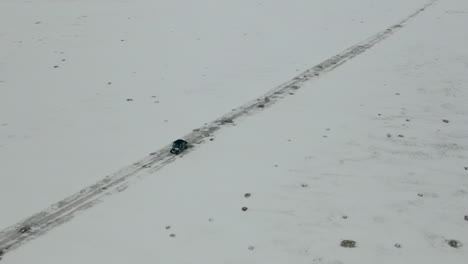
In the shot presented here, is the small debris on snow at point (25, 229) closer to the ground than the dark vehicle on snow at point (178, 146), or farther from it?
closer to the ground

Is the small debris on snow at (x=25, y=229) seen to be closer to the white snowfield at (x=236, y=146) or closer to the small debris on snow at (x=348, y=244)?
the white snowfield at (x=236, y=146)

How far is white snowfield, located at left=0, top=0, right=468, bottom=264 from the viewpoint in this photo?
4496mm

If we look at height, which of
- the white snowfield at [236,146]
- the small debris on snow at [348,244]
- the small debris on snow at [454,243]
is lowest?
the small debris on snow at [454,243]

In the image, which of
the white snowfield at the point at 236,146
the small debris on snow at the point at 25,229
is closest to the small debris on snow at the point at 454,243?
the white snowfield at the point at 236,146

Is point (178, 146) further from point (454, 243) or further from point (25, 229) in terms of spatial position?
point (454, 243)

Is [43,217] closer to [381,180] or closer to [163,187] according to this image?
[163,187]

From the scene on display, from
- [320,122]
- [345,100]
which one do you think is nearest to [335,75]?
[345,100]

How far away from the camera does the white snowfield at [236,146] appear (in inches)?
177

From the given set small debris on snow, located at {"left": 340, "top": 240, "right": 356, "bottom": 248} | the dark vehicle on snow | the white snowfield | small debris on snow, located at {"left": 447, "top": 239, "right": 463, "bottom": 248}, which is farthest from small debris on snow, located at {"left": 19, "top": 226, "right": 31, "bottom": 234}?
small debris on snow, located at {"left": 447, "top": 239, "right": 463, "bottom": 248}

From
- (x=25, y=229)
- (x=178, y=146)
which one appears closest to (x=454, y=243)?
(x=178, y=146)

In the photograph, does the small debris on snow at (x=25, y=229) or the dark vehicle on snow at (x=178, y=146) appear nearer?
the small debris on snow at (x=25, y=229)

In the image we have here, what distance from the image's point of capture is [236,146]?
6.50m

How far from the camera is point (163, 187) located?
5.46 m

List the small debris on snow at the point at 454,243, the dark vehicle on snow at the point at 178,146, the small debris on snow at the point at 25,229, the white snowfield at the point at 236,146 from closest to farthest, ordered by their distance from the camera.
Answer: the small debris on snow at the point at 454,243 < the white snowfield at the point at 236,146 < the small debris on snow at the point at 25,229 < the dark vehicle on snow at the point at 178,146
